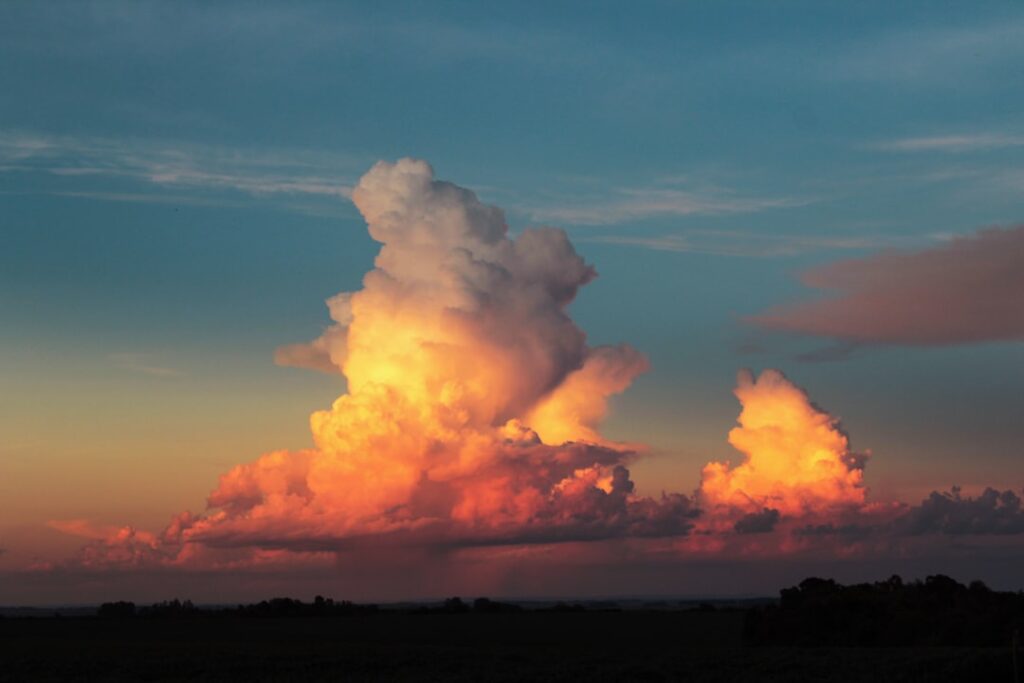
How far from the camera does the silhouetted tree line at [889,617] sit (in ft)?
327

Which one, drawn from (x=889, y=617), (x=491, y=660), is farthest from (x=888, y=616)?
(x=491, y=660)

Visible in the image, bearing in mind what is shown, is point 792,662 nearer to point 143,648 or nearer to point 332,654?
point 332,654

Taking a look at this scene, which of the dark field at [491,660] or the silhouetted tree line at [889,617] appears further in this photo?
the silhouetted tree line at [889,617]

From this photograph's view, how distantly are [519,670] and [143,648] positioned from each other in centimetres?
3633

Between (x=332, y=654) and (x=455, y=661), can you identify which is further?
(x=332, y=654)

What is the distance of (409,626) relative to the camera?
148 m

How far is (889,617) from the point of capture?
104625 millimetres

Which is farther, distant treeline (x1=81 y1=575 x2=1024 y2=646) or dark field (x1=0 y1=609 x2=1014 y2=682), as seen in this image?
distant treeline (x1=81 y1=575 x2=1024 y2=646)

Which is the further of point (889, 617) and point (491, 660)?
point (889, 617)

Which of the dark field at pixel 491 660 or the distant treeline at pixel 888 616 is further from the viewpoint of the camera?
the distant treeline at pixel 888 616

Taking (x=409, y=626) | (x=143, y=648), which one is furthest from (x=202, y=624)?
(x=143, y=648)

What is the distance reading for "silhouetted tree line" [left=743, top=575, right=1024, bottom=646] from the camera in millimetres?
99688

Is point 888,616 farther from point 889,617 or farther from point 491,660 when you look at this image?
point 491,660

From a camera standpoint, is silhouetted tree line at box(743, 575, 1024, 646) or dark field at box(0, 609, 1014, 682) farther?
silhouetted tree line at box(743, 575, 1024, 646)
